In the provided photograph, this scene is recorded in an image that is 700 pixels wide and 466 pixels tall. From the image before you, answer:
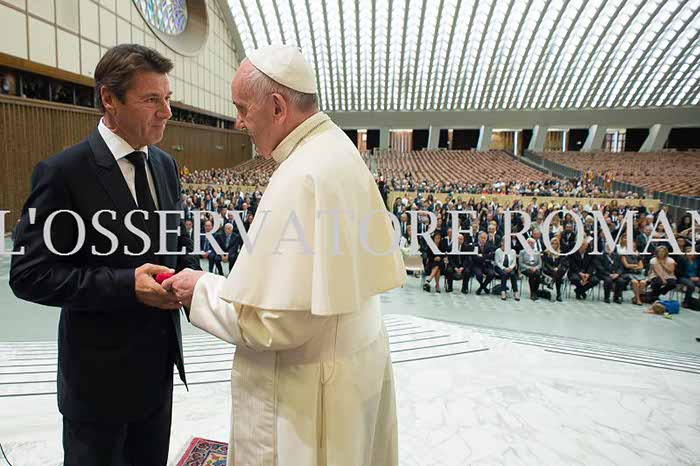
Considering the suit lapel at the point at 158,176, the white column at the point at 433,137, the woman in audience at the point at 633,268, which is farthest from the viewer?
the white column at the point at 433,137

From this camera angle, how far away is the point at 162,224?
176 centimetres

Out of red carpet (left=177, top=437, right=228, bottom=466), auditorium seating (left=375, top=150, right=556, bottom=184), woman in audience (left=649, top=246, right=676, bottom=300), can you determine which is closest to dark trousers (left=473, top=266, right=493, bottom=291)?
woman in audience (left=649, top=246, right=676, bottom=300)

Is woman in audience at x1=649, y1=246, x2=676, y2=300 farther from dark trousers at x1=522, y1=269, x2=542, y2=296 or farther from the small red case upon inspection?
the small red case

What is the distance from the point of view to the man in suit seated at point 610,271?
852cm

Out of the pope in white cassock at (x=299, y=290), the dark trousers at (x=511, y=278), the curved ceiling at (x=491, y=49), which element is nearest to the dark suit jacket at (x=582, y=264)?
the dark trousers at (x=511, y=278)

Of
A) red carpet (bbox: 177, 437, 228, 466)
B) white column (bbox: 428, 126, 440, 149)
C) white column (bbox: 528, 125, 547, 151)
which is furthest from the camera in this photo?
white column (bbox: 428, 126, 440, 149)

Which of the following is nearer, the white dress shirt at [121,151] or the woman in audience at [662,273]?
the white dress shirt at [121,151]

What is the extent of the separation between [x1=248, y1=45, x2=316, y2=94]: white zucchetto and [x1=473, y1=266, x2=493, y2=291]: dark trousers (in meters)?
7.91

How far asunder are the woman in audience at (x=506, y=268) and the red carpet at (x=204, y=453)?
682cm

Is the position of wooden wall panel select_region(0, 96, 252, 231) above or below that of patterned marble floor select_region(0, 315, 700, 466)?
above

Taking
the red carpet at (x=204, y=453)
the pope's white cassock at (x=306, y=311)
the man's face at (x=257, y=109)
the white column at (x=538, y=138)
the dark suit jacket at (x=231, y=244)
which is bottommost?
the red carpet at (x=204, y=453)

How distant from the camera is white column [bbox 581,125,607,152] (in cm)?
4106

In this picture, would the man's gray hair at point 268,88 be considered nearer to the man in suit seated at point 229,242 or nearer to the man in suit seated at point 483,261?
the man in suit seated at point 229,242

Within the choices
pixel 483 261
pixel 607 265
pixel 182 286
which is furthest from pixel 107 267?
pixel 607 265
